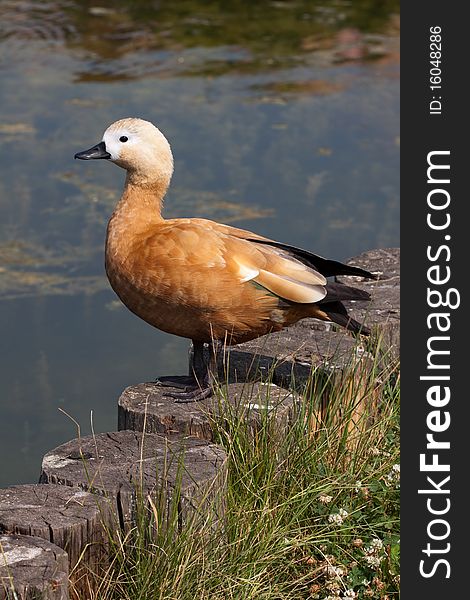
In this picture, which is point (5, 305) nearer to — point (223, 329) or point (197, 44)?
point (223, 329)

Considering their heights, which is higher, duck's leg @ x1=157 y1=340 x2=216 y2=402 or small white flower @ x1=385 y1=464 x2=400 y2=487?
duck's leg @ x1=157 y1=340 x2=216 y2=402

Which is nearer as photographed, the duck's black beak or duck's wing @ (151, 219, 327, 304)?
duck's wing @ (151, 219, 327, 304)

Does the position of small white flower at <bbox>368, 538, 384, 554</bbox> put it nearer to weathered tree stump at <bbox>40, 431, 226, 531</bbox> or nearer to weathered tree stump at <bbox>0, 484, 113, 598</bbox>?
weathered tree stump at <bbox>40, 431, 226, 531</bbox>

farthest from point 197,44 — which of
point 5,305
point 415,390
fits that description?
point 415,390

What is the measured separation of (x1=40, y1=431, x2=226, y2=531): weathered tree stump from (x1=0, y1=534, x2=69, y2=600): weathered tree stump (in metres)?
0.33

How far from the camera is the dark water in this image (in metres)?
6.62

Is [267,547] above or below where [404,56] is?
below

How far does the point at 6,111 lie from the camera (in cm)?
981

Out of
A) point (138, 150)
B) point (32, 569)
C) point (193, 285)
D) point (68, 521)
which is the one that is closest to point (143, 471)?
point (68, 521)

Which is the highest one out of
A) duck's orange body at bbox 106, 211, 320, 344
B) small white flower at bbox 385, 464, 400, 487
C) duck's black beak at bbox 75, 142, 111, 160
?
duck's black beak at bbox 75, 142, 111, 160

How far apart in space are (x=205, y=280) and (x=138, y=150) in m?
0.68

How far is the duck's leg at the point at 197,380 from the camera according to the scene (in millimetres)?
4383

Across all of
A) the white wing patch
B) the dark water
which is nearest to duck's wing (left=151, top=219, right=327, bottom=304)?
the white wing patch

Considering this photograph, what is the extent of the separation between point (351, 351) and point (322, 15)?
9118mm
